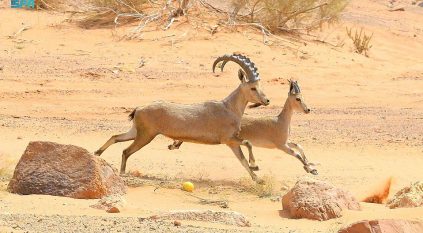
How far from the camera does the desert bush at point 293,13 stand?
85.0 feet

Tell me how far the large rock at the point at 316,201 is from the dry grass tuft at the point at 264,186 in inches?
64.0

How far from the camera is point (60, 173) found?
10.1m

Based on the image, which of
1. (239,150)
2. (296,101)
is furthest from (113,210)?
(296,101)

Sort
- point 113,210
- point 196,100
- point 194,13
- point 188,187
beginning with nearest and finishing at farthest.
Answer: point 113,210, point 188,187, point 196,100, point 194,13

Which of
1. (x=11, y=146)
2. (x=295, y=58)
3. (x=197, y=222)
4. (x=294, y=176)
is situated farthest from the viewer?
(x=295, y=58)

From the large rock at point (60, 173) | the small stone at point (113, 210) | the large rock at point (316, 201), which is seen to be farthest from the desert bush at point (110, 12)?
the small stone at point (113, 210)

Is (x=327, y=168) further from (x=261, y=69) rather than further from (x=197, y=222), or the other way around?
(x=261, y=69)

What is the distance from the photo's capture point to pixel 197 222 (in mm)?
8359

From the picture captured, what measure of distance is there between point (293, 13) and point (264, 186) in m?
14.9

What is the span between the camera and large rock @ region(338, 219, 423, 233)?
24.1 ft

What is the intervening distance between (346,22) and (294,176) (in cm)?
2014

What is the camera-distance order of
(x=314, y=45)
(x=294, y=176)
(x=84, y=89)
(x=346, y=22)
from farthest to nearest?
(x=346, y=22), (x=314, y=45), (x=84, y=89), (x=294, y=176)

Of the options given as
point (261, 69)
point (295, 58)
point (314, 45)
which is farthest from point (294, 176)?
point (314, 45)

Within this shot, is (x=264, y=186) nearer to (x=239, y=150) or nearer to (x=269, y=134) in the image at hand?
(x=239, y=150)
